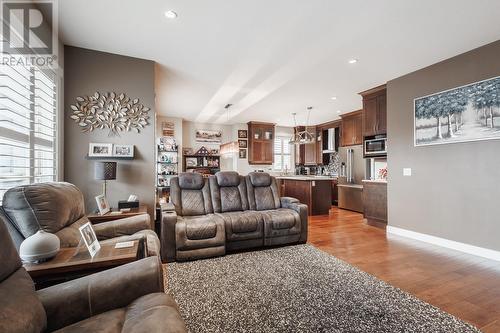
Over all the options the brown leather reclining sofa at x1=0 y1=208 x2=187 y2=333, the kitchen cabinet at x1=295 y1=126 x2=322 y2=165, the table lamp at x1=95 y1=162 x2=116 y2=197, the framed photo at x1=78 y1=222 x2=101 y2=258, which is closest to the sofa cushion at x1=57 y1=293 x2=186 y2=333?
the brown leather reclining sofa at x1=0 y1=208 x2=187 y2=333

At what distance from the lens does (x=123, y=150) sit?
10.9ft

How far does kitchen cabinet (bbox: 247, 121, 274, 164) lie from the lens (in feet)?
25.7

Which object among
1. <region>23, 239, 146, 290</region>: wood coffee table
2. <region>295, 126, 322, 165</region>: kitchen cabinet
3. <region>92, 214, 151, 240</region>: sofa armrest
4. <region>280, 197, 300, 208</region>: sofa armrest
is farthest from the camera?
<region>295, 126, 322, 165</region>: kitchen cabinet

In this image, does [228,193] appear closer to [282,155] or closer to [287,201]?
[287,201]

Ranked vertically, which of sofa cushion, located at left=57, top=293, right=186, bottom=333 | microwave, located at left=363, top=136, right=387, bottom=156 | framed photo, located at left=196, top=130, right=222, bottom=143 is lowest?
sofa cushion, located at left=57, top=293, right=186, bottom=333

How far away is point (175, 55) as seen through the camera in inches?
132

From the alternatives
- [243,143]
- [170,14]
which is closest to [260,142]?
[243,143]

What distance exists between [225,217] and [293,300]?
4.86ft

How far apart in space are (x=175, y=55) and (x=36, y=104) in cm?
176

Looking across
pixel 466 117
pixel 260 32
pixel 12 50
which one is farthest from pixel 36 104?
pixel 466 117

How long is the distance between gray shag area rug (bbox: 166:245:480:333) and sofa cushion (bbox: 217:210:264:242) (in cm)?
38

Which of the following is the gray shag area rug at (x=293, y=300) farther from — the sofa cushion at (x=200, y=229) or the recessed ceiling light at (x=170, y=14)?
the recessed ceiling light at (x=170, y=14)

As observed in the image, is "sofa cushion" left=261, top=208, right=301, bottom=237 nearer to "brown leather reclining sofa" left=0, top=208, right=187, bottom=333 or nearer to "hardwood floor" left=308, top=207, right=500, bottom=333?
"hardwood floor" left=308, top=207, right=500, bottom=333

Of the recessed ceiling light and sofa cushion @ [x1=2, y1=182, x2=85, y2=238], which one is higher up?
the recessed ceiling light
